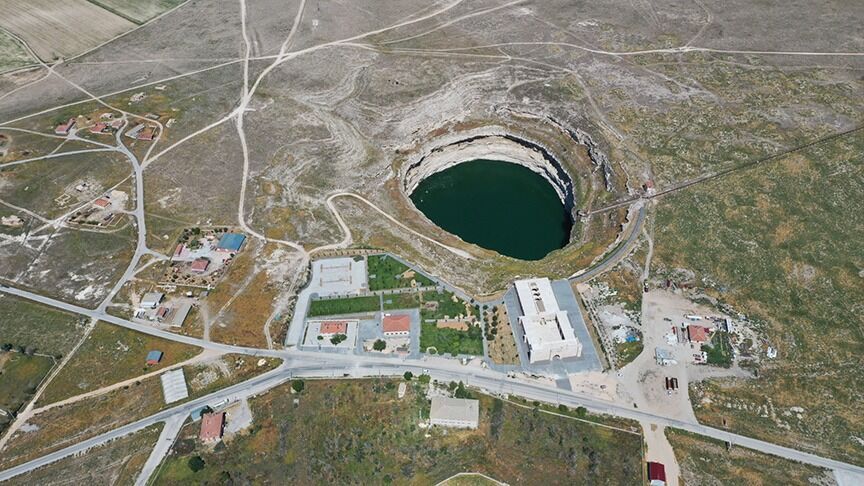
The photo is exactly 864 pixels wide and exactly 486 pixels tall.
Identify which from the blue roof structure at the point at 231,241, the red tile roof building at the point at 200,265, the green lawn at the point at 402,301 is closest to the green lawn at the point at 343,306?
the green lawn at the point at 402,301

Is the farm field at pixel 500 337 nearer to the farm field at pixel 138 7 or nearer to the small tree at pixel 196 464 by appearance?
the small tree at pixel 196 464

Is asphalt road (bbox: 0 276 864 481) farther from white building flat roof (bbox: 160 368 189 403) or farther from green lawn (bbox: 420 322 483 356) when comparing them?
green lawn (bbox: 420 322 483 356)

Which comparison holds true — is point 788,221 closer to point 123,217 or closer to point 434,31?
point 434,31

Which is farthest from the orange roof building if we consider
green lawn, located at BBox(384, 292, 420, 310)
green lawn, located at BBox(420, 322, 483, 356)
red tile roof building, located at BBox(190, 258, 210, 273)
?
green lawn, located at BBox(420, 322, 483, 356)

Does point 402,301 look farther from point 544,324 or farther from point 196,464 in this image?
point 196,464

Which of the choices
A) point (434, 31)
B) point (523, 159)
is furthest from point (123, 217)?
point (434, 31)

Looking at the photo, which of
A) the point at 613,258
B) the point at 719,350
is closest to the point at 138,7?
the point at 613,258
